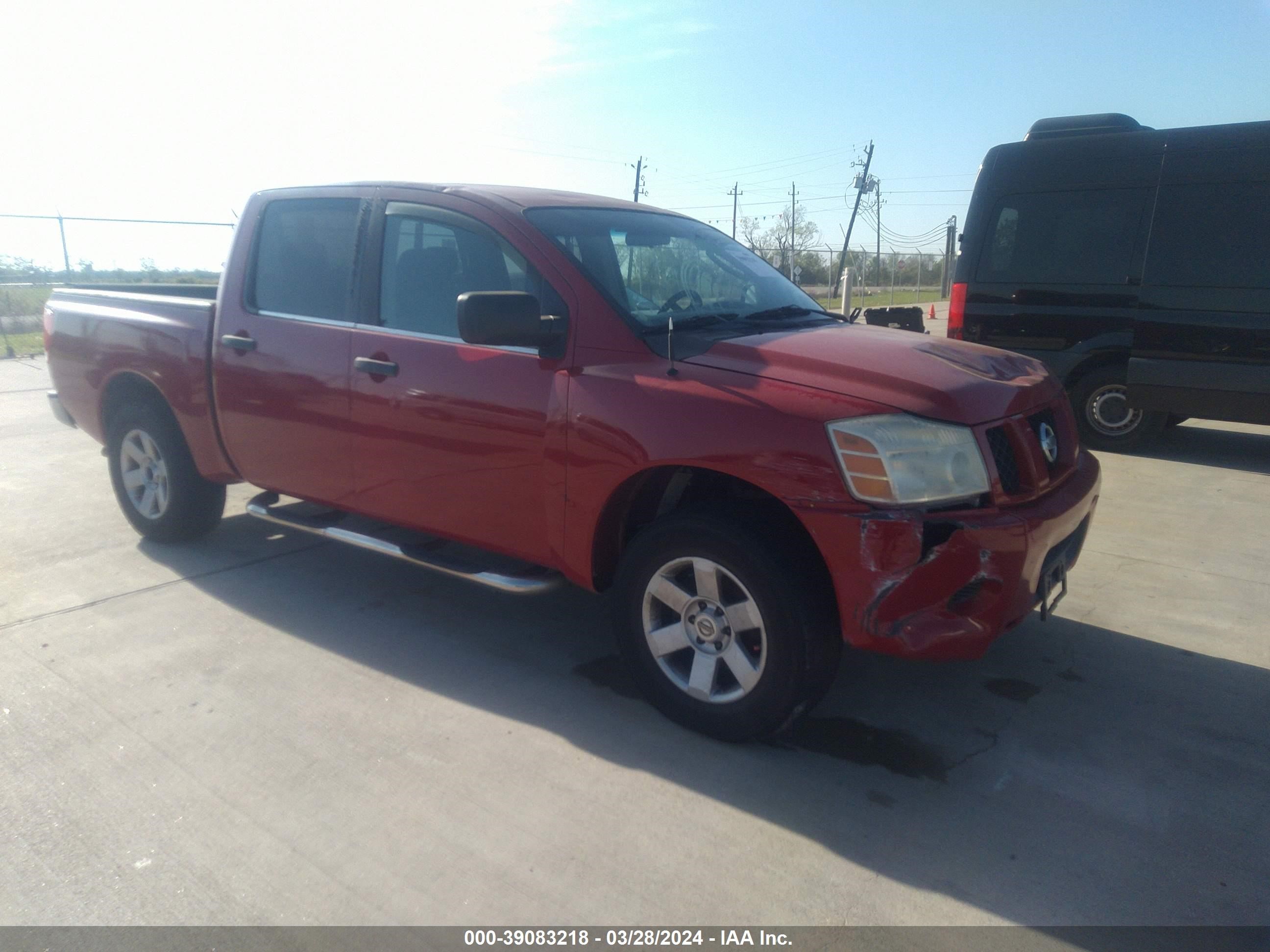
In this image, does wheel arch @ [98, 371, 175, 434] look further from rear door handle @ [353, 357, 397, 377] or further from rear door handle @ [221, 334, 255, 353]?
rear door handle @ [353, 357, 397, 377]

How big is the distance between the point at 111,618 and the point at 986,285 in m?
7.07

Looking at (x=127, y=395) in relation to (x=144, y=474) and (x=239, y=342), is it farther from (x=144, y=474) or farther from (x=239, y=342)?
(x=239, y=342)

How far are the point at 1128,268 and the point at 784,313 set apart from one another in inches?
188

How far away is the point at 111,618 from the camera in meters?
4.10

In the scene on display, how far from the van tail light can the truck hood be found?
15.8 ft

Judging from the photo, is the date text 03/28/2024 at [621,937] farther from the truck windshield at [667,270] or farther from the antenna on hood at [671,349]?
the truck windshield at [667,270]

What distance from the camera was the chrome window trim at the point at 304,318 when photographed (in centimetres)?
399

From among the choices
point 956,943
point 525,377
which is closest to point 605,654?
point 525,377

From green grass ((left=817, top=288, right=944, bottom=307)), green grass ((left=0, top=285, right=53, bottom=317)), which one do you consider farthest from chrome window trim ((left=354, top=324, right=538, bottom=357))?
green grass ((left=817, top=288, right=944, bottom=307))

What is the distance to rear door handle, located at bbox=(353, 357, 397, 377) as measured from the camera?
373 cm

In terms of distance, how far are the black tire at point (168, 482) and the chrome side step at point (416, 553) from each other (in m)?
0.49

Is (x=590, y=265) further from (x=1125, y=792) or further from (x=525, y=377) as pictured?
(x=1125, y=792)

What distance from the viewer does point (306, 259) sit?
4.24 meters

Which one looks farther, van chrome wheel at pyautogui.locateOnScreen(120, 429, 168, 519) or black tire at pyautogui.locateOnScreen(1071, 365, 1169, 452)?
black tire at pyautogui.locateOnScreen(1071, 365, 1169, 452)
